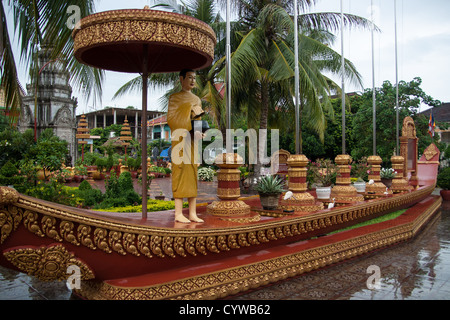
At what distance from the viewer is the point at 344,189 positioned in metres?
6.78

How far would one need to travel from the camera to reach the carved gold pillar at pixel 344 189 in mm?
6582

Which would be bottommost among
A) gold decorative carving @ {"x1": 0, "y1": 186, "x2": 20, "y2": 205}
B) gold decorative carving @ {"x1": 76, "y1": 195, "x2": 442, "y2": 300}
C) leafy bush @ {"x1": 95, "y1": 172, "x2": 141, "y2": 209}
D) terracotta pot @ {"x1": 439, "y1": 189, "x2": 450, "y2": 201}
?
terracotta pot @ {"x1": 439, "y1": 189, "x2": 450, "y2": 201}

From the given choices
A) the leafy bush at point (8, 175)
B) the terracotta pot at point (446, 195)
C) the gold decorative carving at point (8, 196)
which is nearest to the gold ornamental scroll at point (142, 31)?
the gold decorative carving at point (8, 196)

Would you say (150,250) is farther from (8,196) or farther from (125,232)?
(8,196)

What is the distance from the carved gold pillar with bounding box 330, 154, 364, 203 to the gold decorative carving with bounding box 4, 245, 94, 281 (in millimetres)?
4798

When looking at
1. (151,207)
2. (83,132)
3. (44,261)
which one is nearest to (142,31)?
(44,261)

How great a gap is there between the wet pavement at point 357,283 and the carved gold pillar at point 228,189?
977 millimetres

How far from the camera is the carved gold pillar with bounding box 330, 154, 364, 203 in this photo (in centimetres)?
658

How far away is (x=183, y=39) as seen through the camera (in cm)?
342

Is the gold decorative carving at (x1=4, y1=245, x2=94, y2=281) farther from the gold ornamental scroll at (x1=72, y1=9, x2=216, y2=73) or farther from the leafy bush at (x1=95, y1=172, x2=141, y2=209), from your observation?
the leafy bush at (x1=95, y1=172, x2=141, y2=209)

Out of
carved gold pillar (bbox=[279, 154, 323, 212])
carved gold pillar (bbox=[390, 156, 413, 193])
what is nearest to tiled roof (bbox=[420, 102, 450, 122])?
carved gold pillar (bbox=[390, 156, 413, 193])
